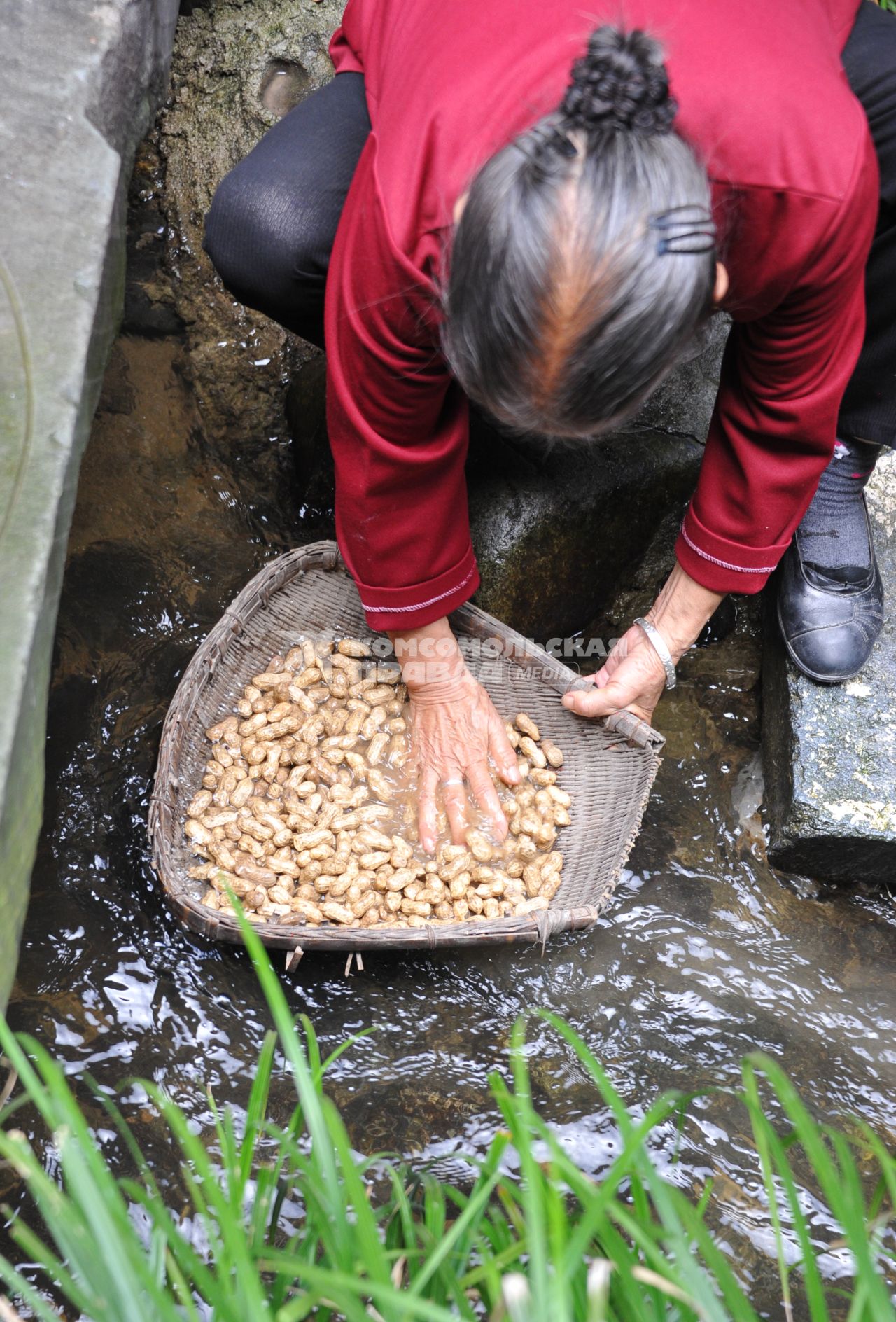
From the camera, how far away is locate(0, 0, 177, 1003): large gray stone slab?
1449 millimetres

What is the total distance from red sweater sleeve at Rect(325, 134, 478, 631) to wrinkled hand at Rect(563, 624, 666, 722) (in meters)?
0.31

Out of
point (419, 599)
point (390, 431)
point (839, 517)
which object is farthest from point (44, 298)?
point (839, 517)

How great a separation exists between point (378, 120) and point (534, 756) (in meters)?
1.14

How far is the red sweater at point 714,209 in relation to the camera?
119cm

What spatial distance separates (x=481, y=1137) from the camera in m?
1.56

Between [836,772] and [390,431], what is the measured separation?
108 centimetres

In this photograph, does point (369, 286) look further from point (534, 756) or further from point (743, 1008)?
point (743, 1008)

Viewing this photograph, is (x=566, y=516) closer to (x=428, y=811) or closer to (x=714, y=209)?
(x=428, y=811)

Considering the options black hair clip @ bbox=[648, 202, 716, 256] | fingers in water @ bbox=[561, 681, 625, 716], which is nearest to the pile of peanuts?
fingers in water @ bbox=[561, 681, 625, 716]

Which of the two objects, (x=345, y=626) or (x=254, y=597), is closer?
(x=254, y=597)

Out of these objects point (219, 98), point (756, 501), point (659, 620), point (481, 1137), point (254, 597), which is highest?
point (219, 98)

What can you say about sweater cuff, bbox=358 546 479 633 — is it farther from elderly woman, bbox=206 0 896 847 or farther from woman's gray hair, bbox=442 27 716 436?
woman's gray hair, bbox=442 27 716 436

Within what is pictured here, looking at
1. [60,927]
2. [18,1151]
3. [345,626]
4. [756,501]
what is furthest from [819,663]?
[18,1151]

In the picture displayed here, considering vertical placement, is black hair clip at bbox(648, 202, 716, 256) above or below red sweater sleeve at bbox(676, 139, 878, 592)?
above
